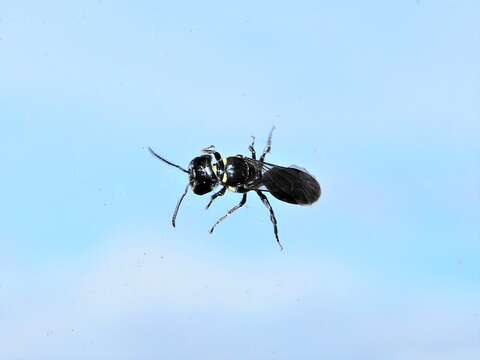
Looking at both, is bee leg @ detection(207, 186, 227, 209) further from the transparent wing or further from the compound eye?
the transparent wing

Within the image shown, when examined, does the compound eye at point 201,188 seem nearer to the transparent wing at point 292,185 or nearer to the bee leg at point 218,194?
the bee leg at point 218,194

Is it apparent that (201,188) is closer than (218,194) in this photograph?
Yes

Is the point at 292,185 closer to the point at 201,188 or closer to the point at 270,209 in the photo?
the point at 270,209

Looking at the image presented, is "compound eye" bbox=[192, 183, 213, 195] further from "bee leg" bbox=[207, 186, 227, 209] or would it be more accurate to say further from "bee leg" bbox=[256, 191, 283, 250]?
"bee leg" bbox=[256, 191, 283, 250]

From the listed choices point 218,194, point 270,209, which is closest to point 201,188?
point 218,194

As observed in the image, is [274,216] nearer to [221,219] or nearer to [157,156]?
[221,219]

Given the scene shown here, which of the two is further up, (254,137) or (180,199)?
A: (254,137)

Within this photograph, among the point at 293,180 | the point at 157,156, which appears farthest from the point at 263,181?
the point at 157,156

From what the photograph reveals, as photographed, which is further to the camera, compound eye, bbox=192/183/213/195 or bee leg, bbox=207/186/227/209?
bee leg, bbox=207/186/227/209
